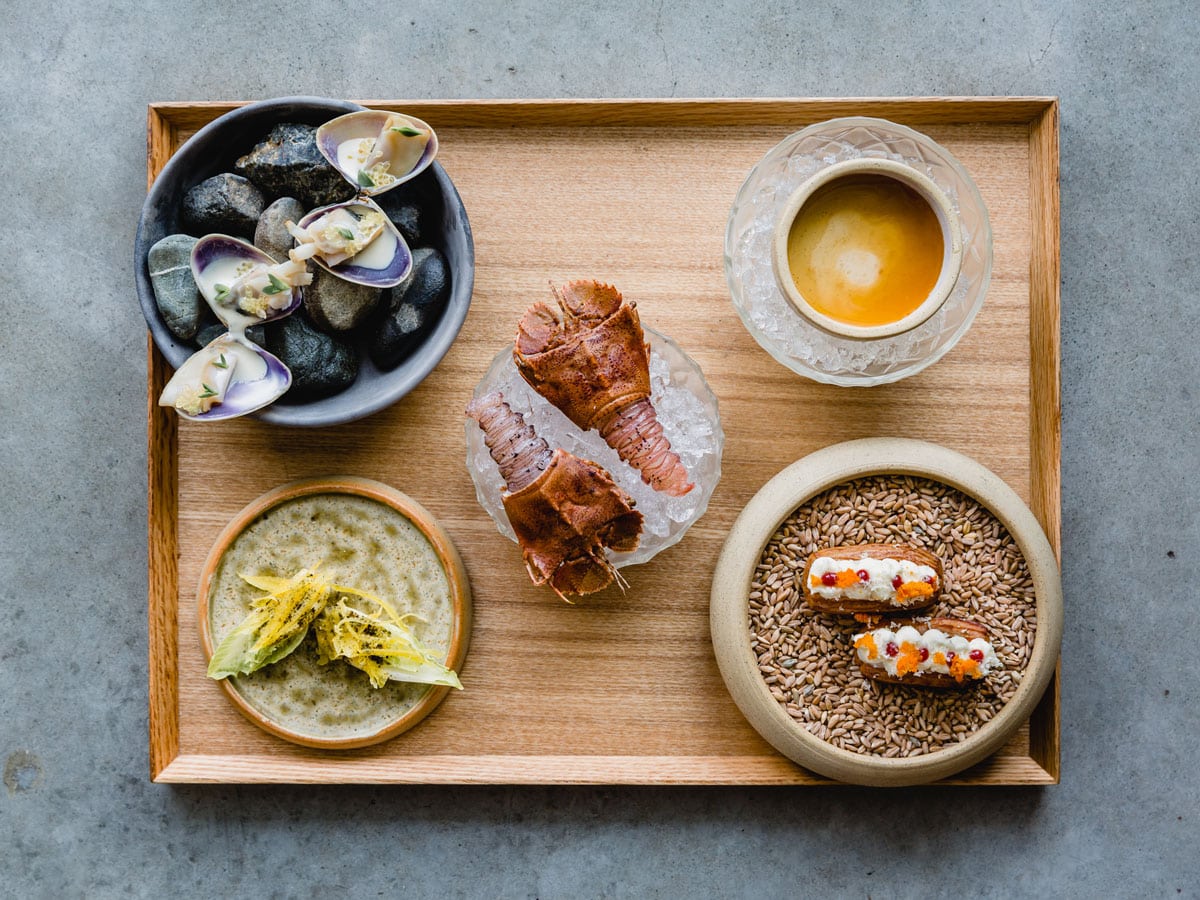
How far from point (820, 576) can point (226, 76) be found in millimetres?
1513

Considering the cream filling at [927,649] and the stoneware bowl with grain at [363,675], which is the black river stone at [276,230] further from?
the cream filling at [927,649]

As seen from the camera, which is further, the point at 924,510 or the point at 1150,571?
the point at 1150,571

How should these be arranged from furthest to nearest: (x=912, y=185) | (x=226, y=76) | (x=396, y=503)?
1. (x=226, y=76)
2. (x=396, y=503)
3. (x=912, y=185)

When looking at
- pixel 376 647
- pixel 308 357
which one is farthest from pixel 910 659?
pixel 308 357

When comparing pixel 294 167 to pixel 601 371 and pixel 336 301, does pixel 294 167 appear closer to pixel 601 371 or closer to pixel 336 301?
pixel 336 301

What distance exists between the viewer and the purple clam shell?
61.5 inches

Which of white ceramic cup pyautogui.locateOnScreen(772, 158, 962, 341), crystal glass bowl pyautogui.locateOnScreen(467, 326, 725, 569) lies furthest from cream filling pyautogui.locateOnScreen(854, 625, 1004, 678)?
white ceramic cup pyautogui.locateOnScreen(772, 158, 962, 341)

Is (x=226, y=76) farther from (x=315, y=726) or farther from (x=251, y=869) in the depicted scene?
(x=251, y=869)

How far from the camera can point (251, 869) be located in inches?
72.6

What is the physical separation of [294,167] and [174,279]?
278 millimetres

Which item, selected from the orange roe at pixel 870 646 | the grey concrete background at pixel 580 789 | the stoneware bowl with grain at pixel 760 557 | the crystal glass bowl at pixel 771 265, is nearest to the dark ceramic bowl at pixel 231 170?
the grey concrete background at pixel 580 789

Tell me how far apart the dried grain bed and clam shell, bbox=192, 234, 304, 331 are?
99cm

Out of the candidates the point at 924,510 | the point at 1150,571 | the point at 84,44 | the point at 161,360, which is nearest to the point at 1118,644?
the point at 1150,571

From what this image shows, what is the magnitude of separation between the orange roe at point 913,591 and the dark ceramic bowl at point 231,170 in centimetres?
89
